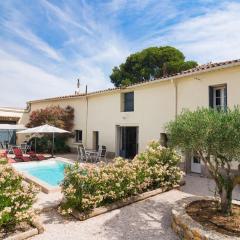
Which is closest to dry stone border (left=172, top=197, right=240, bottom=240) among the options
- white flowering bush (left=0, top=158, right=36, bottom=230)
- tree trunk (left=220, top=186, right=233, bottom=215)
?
tree trunk (left=220, top=186, right=233, bottom=215)


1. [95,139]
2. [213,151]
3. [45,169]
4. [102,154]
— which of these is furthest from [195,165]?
[95,139]

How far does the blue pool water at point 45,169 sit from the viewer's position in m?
16.7

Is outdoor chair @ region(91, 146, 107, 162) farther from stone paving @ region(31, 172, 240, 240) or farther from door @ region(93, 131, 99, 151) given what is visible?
stone paving @ region(31, 172, 240, 240)

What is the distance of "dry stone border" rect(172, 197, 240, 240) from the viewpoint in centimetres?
615

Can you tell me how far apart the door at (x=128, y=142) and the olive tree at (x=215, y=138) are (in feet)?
43.7

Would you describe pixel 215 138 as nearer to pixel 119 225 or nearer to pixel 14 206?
pixel 119 225

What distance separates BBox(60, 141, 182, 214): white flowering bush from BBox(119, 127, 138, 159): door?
9545 mm

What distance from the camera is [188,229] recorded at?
661 cm

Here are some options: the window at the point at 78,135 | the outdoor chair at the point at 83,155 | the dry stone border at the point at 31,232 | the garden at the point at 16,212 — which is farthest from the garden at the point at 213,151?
the window at the point at 78,135

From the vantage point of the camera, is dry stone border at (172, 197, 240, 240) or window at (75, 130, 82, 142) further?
window at (75, 130, 82, 142)

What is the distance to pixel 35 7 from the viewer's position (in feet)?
37.3

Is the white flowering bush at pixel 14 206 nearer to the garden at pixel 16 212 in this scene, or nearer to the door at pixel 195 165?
the garden at pixel 16 212

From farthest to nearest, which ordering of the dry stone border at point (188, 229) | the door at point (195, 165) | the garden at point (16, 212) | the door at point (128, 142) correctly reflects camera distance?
the door at point (128, 142) → the door at point (195, 165) → the garden at point (16, 212) → the dry stone border at point (188, 229)

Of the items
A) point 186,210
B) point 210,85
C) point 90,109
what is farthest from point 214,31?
point 90,109
